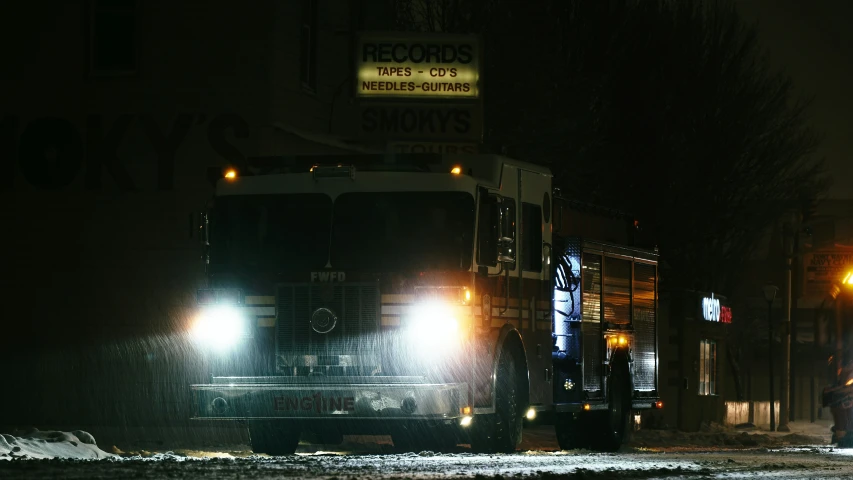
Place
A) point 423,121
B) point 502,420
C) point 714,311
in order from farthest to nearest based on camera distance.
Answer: point 714,311 → point 423,121 → point 502,420

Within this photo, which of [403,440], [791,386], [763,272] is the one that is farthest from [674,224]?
[763,272]

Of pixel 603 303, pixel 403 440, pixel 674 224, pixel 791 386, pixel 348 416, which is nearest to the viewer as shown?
pixel 348 416

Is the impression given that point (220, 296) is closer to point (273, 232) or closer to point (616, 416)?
point (273, 232)

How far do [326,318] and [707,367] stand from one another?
2596cm

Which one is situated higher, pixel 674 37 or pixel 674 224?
pixel 674 37

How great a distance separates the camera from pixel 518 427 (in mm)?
16875

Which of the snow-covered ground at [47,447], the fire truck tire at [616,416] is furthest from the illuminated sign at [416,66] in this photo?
the snow-covered ground at [47,447]

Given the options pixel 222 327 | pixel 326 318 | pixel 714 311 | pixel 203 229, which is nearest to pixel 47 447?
pixel 222 327

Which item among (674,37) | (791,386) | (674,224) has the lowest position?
(791,386)

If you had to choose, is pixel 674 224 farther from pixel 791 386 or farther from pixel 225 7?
pixel 225 7

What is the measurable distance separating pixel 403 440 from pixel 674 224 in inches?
803

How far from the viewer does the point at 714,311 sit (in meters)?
39.7

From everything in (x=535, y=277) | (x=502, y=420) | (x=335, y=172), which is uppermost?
(x=335, y=172)

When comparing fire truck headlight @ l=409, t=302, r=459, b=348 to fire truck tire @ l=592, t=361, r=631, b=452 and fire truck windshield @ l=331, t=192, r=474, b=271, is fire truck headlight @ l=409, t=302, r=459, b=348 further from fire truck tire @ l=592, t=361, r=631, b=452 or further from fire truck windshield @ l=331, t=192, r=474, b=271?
fire truck tire @ l=592, t=361, r=631, b=452
